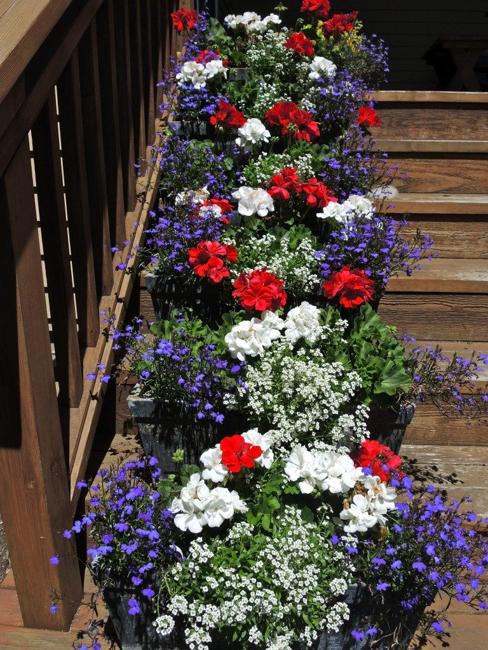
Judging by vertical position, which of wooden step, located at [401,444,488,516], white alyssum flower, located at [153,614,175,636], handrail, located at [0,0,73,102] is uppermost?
handrail, located at [0,0,73,102]

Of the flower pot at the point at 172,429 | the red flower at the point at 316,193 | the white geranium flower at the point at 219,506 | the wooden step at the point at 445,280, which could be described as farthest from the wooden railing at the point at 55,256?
the wooden step at the point at 445,280

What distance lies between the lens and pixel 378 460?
5.92ft

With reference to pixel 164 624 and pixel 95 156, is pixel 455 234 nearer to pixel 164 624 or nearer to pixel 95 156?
pixel 95 156

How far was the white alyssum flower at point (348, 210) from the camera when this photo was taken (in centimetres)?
251

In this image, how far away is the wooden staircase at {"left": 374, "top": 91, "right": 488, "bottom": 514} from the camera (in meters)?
2.37

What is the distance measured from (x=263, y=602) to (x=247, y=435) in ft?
1.41

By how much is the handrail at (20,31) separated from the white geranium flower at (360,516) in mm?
1233

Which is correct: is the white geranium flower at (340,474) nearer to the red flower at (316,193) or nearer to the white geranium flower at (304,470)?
the white geranium flower at (304,470)

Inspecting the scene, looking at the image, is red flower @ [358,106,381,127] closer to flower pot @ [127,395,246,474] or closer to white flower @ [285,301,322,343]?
white flower @ [285,301,322,343]

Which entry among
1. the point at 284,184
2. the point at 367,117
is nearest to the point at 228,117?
the point at 284,184

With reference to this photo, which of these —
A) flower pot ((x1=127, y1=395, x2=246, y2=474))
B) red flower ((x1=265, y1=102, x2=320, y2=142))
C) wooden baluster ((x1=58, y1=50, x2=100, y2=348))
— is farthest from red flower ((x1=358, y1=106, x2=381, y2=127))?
flower pot ((x1=127, y1=395, x2=246, y2=474))

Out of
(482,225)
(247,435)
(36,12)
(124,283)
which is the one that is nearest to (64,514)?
(247,435)

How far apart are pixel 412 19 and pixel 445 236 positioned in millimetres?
4461

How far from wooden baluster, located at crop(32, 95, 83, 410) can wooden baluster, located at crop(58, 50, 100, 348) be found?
0.14 metres
